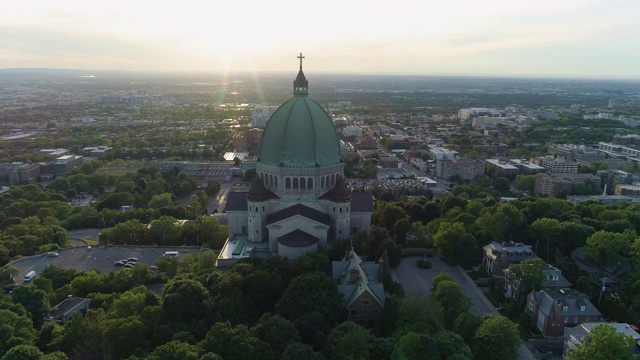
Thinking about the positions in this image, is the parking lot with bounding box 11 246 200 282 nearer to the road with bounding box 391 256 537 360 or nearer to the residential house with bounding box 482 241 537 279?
the road with bounding box 391 256 537 360

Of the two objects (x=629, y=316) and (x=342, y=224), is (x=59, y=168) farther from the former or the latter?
(x=629, y=316)

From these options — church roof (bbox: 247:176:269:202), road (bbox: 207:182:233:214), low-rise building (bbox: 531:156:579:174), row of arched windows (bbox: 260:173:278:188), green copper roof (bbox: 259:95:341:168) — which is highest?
green copper roof (bbox: 259:95:341:168)

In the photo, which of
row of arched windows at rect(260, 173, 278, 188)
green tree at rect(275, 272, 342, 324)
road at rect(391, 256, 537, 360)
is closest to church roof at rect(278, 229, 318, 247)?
row of arched windows at rect(260, 173, 278, 188)

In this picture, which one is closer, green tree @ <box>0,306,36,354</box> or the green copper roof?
green tree @ <box>0,306,36,354</box>

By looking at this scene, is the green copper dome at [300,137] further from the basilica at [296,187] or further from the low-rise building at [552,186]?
the low-rise building at [552,186]

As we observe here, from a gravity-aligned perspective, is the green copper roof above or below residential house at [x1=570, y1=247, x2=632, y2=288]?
above

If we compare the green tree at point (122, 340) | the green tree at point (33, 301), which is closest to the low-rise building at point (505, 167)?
the green tree at point (122, 340)
